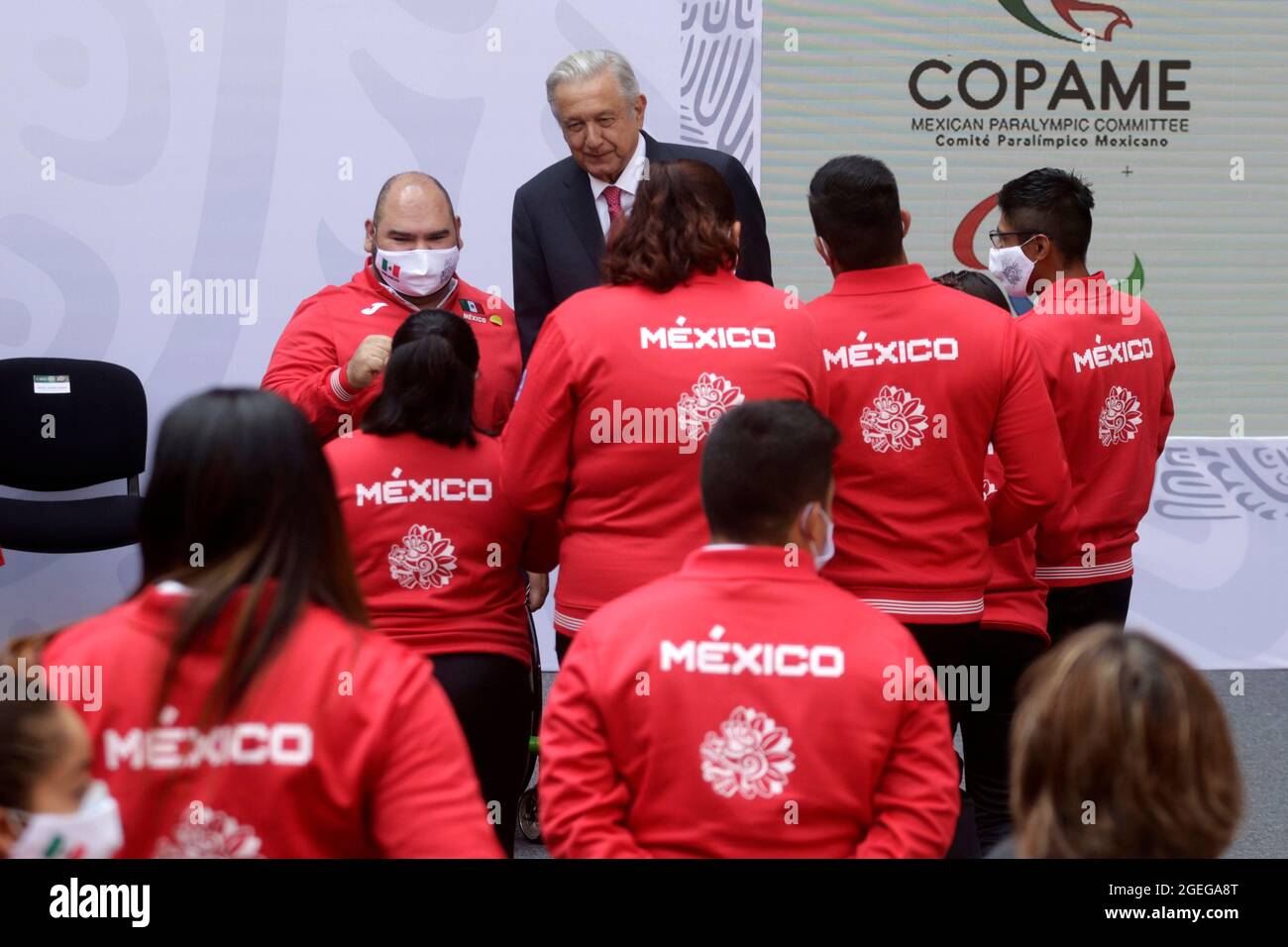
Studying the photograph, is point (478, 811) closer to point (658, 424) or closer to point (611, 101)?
point (658, 424)

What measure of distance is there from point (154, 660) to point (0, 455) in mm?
4190

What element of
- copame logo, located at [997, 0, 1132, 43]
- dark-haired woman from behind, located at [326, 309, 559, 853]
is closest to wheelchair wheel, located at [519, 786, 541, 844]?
dark-haired woman from behind, located at [326, 309, 559, 853]

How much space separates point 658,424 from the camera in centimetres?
247

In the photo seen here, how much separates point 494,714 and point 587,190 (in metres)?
1.31

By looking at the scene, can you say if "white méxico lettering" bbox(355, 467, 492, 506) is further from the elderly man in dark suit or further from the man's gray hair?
the man's gray hair

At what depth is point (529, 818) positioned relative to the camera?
3.86 metres

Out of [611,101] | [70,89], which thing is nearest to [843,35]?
[611,101]

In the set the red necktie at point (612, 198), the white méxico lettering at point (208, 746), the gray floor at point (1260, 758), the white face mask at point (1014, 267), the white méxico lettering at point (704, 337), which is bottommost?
the gray floor at point (1260, 758)

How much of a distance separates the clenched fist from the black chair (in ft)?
7.33

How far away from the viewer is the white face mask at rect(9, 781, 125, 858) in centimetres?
137

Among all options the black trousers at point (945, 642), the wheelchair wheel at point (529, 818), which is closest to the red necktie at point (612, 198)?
the black trousers at point (945, 642)

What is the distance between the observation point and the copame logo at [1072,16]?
17.8 feet

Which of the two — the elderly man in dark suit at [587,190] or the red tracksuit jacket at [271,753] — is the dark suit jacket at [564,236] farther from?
the red tracksuit jacket at [271,753]

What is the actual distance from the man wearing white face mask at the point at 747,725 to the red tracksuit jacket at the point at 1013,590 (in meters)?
1.23
